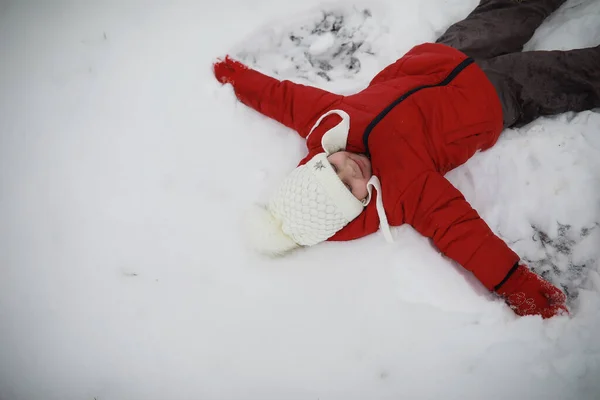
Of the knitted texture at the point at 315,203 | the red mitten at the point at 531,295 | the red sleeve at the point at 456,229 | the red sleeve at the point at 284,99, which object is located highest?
the red sleeve at the point at 284,99

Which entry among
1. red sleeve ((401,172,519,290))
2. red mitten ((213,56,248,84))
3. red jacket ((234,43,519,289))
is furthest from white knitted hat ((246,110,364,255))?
red mitten ((213,56,248,84))

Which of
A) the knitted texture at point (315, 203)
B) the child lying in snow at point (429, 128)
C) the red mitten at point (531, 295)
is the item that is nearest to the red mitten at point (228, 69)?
the child lying in snow at point (429, 128)

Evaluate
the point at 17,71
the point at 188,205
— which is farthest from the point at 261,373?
the point at 17,71

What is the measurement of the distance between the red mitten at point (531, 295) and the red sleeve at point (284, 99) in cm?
94

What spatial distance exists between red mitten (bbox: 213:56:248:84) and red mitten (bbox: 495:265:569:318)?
4.41ft

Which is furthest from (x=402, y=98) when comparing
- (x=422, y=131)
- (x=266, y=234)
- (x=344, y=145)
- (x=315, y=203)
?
(x=266, y=234)

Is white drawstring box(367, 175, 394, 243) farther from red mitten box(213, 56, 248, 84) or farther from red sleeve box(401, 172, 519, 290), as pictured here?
red mitten box(213, 56, 248, 84)

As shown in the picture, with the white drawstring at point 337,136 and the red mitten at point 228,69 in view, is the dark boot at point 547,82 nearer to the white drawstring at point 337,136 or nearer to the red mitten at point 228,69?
the white drawstring at point 337,136

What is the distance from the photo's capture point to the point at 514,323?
1.23 meters

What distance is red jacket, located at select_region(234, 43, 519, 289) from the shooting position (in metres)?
1.31

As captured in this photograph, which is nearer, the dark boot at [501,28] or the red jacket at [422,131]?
the red jacket at [422,131]

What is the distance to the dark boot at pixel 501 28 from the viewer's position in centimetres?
162

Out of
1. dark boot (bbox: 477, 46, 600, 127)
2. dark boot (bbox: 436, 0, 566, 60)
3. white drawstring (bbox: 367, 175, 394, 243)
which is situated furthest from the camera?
dark boot (bbox: 436, 0, 566, 60)

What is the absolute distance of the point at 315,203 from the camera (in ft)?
4.04
